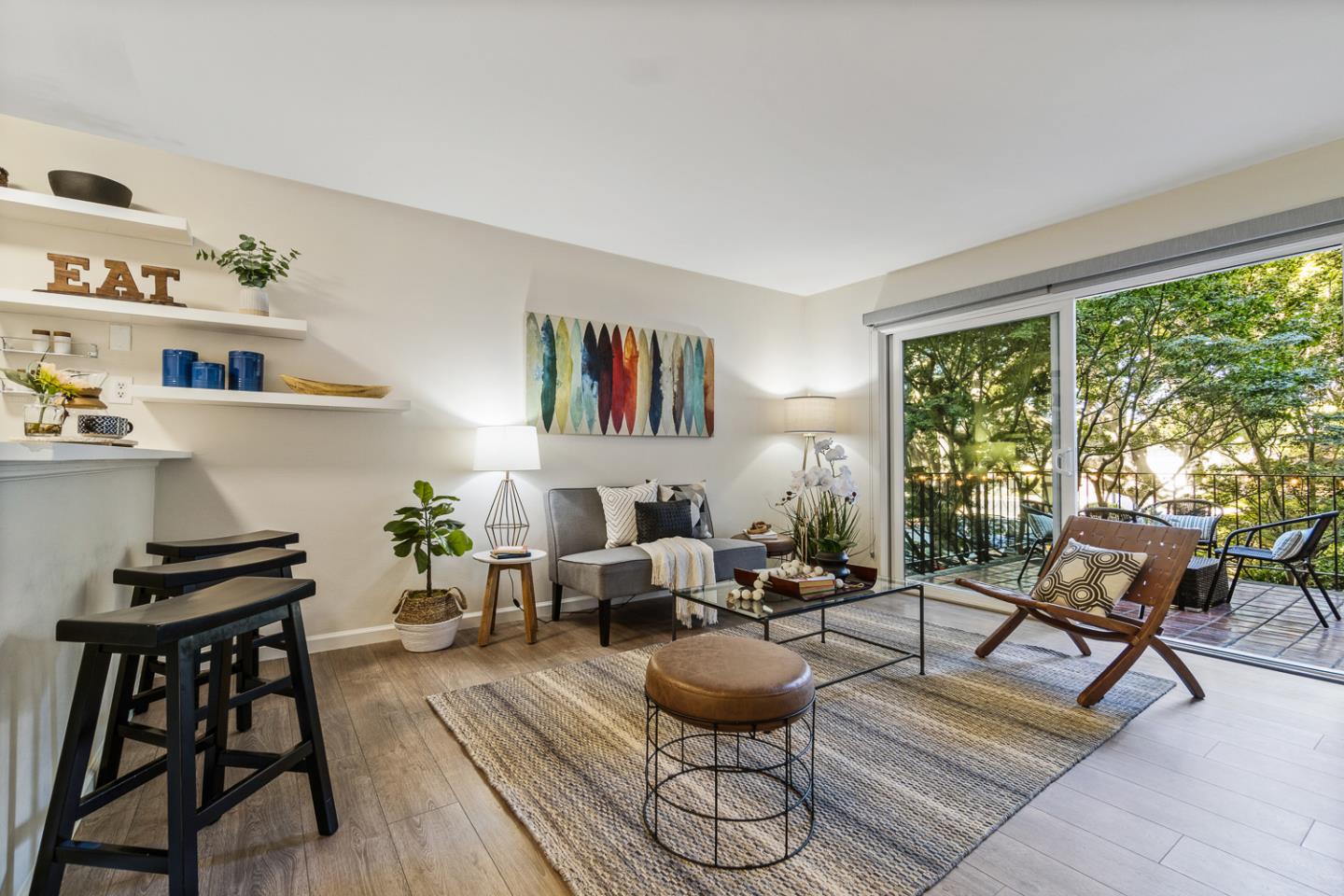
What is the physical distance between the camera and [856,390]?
491 cm

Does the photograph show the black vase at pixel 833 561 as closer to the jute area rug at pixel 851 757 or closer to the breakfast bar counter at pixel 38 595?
the jute area rug at pixel 851 757

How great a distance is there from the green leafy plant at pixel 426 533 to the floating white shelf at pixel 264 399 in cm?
48

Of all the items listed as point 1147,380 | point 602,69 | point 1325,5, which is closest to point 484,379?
point 602,69

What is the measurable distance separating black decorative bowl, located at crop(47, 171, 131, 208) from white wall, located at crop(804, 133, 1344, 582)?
14.3 ft

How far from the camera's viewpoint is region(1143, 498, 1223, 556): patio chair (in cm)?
433

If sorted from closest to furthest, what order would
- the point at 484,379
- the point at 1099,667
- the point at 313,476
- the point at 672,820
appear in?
the point at 672,820, the point at 1099,667, the point at 313,476, the point at 484,379

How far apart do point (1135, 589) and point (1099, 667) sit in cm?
47

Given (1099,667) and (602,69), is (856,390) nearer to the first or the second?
(1099,667)

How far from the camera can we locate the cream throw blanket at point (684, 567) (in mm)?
3408

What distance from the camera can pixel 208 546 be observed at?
222 centimetres

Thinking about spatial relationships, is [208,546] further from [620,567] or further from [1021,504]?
[1021,504]

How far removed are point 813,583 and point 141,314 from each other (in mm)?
3241

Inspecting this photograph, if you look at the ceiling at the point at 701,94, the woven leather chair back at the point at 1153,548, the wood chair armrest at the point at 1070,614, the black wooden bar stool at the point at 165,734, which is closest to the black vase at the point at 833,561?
the wood chair armrest at the point at 1070,614

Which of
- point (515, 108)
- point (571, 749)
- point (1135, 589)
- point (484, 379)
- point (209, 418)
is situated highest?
point (515, 108)
